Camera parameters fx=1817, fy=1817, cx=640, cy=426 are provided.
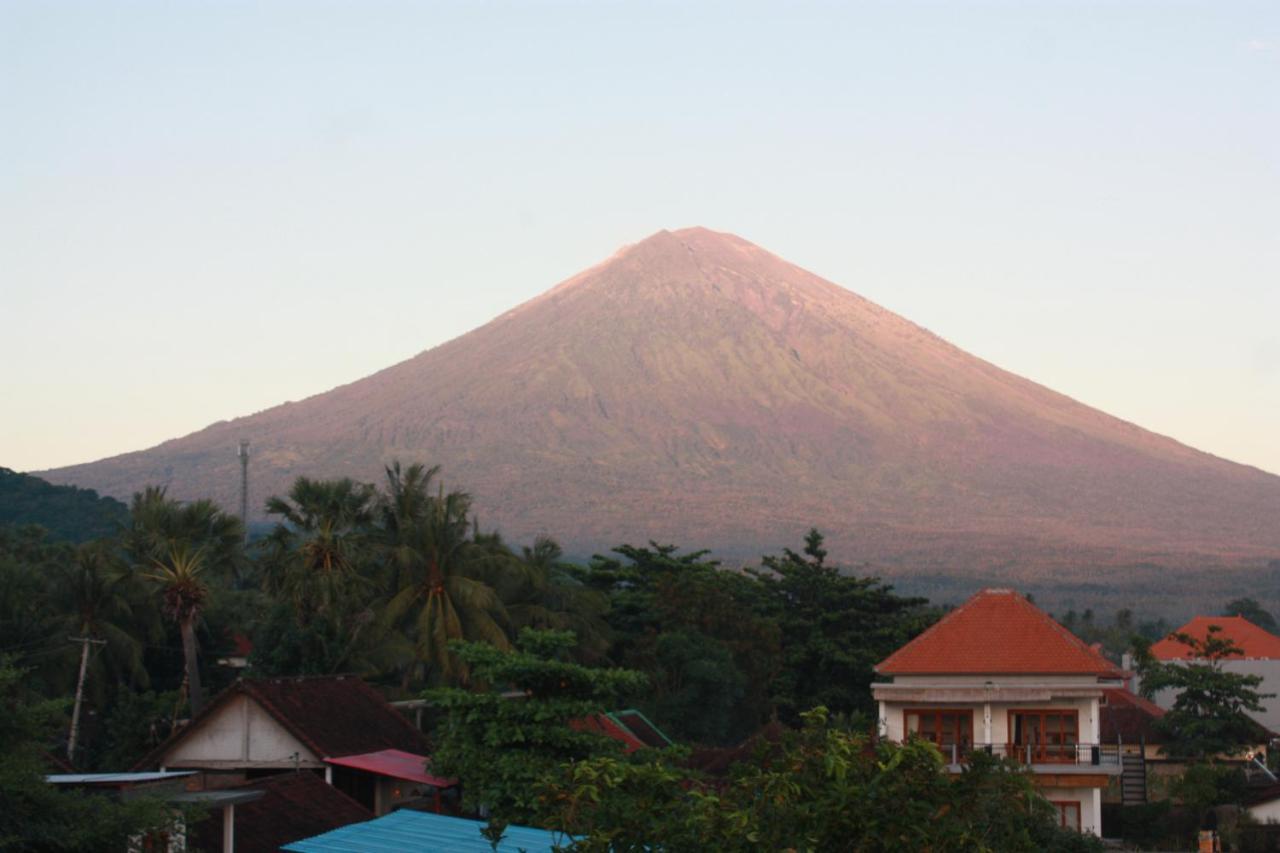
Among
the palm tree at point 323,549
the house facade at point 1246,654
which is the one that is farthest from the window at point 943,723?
the house facade at point 1246,654

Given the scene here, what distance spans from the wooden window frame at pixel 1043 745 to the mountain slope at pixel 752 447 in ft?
307

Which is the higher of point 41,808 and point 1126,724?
point 41,808

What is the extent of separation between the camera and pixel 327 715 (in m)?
24.4

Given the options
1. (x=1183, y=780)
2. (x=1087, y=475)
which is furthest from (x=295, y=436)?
(x=1183, y=780)

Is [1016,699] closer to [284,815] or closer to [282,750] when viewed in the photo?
[282,750]

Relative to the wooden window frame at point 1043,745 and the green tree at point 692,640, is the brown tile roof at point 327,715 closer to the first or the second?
the wooden window frame at point 1043,745

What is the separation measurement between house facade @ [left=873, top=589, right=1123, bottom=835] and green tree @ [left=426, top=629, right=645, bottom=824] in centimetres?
647

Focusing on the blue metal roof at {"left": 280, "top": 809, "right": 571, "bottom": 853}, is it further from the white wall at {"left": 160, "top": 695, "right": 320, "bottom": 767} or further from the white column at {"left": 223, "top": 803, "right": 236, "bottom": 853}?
the white wall at {"left": 160, "top": 695, "right": 320, "bottom": 767}

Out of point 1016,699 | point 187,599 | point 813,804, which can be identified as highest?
point 813,804

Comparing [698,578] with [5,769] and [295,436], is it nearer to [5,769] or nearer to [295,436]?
[5,769]

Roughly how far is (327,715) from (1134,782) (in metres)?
14.9

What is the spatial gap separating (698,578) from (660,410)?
361 feet

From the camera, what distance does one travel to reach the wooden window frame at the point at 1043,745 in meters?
25.6

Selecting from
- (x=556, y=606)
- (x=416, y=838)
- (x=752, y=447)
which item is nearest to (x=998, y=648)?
(x=416, y=838)
